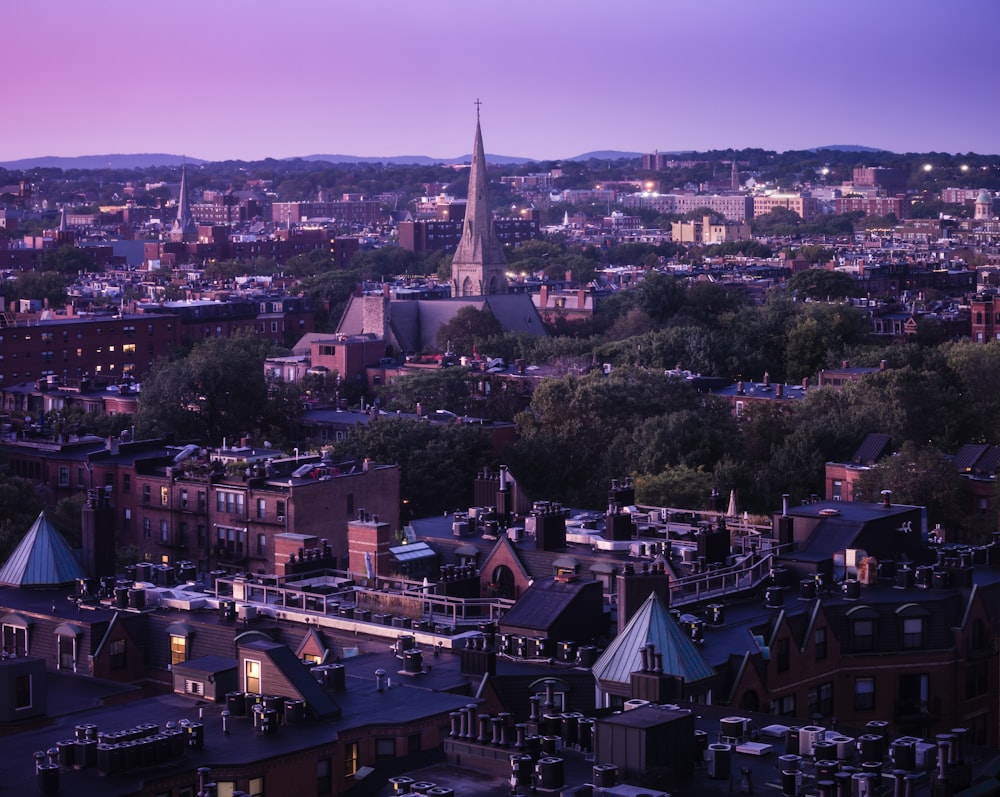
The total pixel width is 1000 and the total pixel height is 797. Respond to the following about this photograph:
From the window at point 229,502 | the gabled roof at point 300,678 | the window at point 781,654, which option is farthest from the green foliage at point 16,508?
the gabled roof at point 300,678

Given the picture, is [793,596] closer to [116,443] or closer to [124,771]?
[124,771]

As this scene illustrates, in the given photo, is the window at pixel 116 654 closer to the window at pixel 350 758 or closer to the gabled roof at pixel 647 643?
the window at pixel 350 758

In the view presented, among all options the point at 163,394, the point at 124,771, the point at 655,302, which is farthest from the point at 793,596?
the point at 655,302

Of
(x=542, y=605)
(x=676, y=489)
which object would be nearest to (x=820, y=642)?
(x=542, y=605)

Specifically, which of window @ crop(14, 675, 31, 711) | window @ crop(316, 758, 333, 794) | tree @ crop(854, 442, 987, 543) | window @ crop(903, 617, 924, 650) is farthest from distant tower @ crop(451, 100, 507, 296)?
window @ crop(316, 758, 333, 794)

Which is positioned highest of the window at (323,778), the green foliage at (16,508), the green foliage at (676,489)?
the window at (323,778)

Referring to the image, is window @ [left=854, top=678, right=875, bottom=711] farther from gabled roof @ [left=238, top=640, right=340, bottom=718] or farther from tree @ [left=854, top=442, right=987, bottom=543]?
tree @ [left=854, top=442, right=987, bottom=543]
